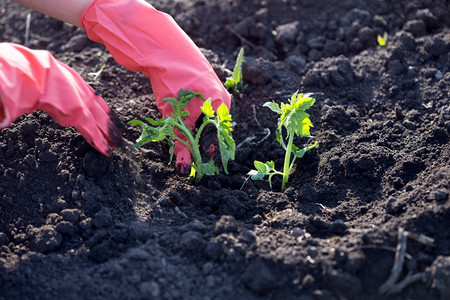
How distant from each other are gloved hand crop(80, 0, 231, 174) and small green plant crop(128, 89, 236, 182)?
0.15m

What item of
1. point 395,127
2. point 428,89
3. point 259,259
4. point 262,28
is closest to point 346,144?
point 395,127

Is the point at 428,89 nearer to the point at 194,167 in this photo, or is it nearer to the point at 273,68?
the point at 273,68

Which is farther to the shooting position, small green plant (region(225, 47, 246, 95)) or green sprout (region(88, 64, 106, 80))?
green sprout (region(88, 64, 106, 80))

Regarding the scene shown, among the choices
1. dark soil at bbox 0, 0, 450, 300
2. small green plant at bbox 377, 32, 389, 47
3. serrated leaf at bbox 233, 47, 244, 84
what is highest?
small green plant at bbox 377, 32, 389, 47

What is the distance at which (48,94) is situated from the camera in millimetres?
2436

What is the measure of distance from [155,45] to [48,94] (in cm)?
74

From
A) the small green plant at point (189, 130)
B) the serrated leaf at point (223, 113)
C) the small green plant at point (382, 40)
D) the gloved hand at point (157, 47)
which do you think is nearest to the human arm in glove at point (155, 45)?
the gloved hand at point (157, 47)

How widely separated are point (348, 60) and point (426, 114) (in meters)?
0.76

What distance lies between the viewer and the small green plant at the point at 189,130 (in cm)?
259

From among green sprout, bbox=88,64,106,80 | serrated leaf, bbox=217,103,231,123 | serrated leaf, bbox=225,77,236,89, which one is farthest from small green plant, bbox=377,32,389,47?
green sprout, bbox=88,64,106,80

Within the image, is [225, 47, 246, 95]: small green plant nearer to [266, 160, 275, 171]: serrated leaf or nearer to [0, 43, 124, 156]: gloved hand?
[266, 160, 275, 171]: serrated leaf

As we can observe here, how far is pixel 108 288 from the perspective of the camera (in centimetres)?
215

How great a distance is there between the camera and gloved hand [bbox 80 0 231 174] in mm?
2900

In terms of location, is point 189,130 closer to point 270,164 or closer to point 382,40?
point 270,164
